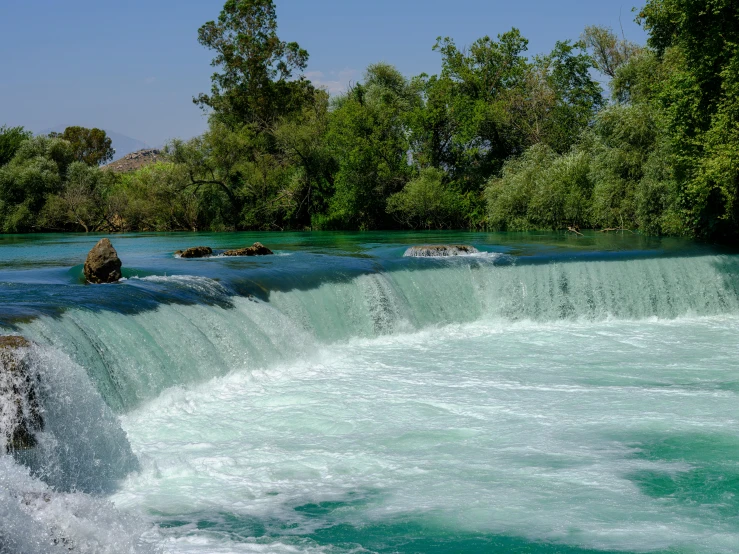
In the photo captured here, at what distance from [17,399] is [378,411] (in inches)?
155

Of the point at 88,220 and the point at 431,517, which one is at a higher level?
the point at 88,220

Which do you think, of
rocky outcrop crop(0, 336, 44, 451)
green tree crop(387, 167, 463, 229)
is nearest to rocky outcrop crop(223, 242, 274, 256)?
rocky outcrop crop(0, 336, 44, 451)

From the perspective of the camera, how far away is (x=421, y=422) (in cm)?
845

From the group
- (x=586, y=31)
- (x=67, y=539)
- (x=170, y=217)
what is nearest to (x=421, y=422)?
(x=67, y=539)

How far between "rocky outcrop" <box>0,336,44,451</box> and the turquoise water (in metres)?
0.12

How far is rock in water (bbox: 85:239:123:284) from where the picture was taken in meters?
13.6

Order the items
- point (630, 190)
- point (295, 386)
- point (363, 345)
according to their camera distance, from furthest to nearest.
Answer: point (630, 190)
point (363, 345)
point (295, 386)

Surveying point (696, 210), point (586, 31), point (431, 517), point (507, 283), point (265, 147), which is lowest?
point (431, 517)

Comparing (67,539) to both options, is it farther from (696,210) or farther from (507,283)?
(696,210)

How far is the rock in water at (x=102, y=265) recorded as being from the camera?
1356 cm

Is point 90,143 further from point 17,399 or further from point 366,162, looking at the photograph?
point 17,399

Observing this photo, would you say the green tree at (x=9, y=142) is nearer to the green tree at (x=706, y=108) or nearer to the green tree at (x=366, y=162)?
the green tree at (x=366, y=162)

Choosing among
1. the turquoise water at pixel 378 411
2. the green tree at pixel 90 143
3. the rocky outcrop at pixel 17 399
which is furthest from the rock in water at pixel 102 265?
the green tree at pixel 90 143

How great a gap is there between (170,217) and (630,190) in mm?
24781
